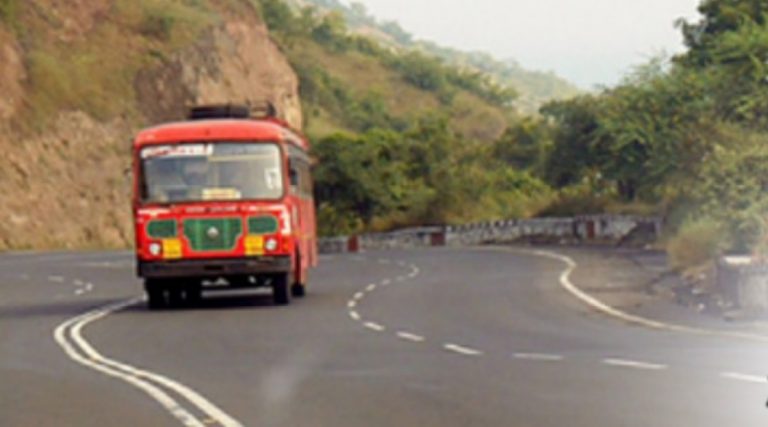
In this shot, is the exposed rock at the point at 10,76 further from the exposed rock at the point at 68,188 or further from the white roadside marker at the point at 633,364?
the white roadside marker at the point at 633,364

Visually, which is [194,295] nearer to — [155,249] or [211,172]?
[155,249]

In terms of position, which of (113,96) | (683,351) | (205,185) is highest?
(113,96)

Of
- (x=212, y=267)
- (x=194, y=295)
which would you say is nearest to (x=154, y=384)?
(x=212, y=267)

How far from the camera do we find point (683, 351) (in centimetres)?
1970

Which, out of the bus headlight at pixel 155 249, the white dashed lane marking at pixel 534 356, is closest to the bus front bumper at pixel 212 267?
the bus headlight at pixel 155 249

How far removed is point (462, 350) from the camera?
20797 mm

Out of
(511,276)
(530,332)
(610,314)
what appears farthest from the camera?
(511,276)

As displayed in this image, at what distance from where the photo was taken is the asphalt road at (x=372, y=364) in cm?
1423

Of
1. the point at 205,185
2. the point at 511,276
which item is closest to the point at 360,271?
the point at 511,276

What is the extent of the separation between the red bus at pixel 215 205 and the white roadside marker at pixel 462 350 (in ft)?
31.1

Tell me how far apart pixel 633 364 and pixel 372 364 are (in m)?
2.79

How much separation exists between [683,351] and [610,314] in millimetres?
7564

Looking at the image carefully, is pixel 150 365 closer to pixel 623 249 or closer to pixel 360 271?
pixel 360 271

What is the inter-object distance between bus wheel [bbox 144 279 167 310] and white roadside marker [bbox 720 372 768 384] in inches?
648
